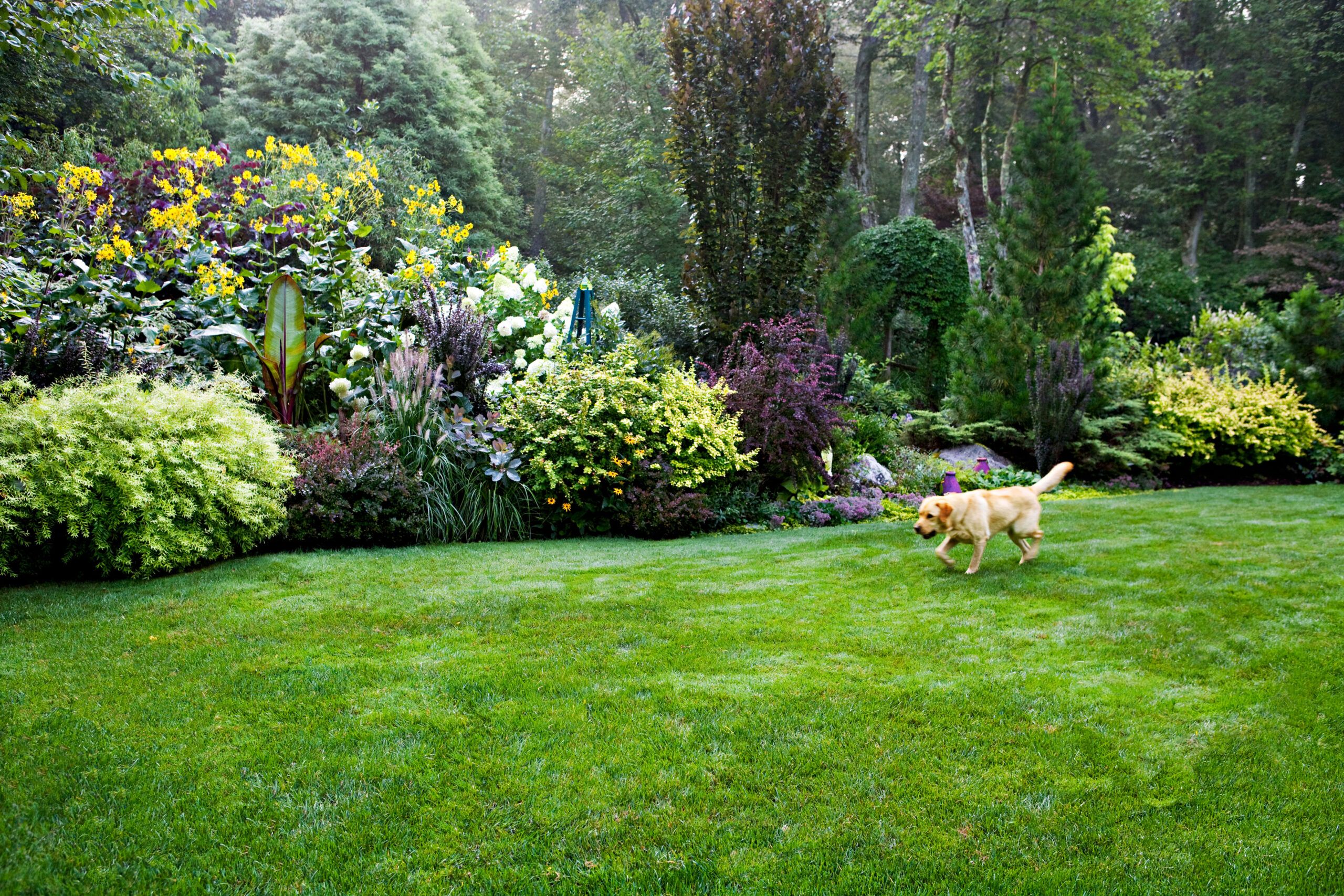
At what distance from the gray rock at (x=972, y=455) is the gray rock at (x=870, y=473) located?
4.69 feet

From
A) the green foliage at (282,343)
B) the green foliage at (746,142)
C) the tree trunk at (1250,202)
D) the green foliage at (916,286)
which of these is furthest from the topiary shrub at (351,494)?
the tree trunk at (1250,202)

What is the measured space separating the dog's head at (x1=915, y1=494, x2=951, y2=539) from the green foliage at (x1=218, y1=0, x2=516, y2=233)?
1672 centimetres

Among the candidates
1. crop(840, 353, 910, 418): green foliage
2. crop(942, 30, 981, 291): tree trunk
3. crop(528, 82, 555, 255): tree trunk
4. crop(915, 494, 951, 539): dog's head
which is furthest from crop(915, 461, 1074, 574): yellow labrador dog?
crop(528, 82, 555, 255): tree trunk

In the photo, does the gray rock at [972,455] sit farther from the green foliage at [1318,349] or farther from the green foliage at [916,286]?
the green foliage at [916,286]

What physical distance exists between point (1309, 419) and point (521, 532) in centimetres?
934

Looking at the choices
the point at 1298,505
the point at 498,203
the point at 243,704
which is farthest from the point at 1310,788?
the point at 498,203

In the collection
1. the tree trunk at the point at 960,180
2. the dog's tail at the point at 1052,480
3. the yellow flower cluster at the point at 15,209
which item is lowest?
the dog's tail at the point at 1052,480

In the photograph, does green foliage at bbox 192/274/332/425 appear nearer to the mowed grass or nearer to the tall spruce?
the mowed grass

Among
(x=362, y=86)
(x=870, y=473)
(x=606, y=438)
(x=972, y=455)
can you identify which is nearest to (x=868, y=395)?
(x=972, y=455)

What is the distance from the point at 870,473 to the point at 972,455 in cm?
216

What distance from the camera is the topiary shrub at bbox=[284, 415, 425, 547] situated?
511cm

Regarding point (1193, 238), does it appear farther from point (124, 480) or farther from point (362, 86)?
point (124, 480)

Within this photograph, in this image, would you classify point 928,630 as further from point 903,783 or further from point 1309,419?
point 1309,419

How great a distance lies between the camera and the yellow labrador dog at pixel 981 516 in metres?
4.27
